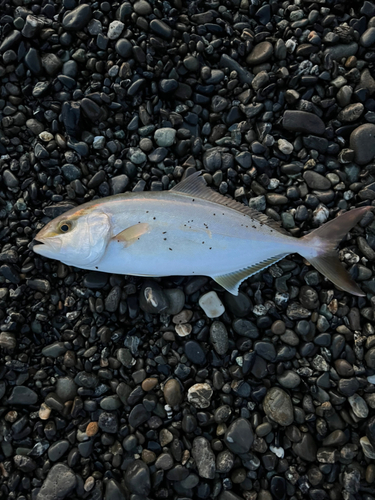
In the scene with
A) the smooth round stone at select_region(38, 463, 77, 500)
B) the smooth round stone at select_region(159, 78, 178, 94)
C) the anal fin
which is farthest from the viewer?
the smooth round stone at select_region(159, 78, 178, 94)

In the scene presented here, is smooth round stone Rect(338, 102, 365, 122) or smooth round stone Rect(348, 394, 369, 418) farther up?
smooth round stone Rect(338, 102, 365, 122)

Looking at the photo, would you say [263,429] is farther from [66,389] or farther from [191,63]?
[191,63]

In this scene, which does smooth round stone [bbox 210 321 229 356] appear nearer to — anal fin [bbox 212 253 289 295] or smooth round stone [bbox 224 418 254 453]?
anal fin [bbox 212 253 289 295]

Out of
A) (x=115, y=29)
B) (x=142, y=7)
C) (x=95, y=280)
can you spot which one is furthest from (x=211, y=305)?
(x=142, y=7)

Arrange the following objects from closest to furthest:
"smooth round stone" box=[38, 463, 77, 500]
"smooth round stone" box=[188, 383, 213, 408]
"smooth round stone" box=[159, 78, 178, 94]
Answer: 1. "smooth round stone" box=[38, 463, 77, 500]
2. "smooth round stone" box=[188, 383, 213, 408]
3. "smooth round stone" box=[159, 78, 178, 94]

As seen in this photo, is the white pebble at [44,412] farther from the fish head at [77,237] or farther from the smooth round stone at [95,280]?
the fish head at [77,237]

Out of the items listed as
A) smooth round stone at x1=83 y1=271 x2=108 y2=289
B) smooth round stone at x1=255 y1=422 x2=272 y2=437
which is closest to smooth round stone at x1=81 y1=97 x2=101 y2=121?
smooth round stone at x1=83 y1=271 x2=108 y2=289
